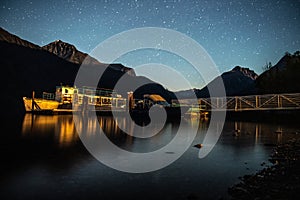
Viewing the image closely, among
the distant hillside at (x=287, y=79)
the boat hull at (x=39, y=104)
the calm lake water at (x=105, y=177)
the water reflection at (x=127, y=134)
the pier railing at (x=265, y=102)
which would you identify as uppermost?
the distant hillside at (x=287, y=79)

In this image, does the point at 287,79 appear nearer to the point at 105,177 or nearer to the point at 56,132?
the point at 56,132

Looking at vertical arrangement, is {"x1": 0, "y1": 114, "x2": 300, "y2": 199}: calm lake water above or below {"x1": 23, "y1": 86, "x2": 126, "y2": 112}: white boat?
below

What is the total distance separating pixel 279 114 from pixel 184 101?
60.5ft

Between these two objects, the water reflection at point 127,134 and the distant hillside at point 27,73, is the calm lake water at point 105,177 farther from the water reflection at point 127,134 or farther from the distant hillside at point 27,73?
the distant hillside at point 27,73

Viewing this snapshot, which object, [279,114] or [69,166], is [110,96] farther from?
[69,166]

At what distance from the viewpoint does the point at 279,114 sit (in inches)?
1612

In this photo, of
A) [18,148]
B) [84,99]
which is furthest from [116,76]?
[18,148]

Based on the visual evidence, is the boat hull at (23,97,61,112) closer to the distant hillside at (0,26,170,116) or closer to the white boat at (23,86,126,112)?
the white boat at (23,86,126,112)

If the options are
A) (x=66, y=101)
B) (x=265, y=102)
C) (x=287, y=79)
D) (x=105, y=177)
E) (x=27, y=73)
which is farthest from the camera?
(x=27, y=73)

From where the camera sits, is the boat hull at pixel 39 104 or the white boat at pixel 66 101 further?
the white boat at pixel 66 101

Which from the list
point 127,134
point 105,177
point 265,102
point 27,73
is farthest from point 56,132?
point 27,73

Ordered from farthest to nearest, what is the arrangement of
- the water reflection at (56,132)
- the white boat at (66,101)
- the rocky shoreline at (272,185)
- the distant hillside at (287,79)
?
1. the white boat at (66,101)
2. the distant hillside at (287,79)
3. the water reflection at (56,132)
4. the rocky shoreline at (272,185)

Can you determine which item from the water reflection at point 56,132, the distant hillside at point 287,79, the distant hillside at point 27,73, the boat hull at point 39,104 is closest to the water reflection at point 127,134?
the water reflection at point 56,132

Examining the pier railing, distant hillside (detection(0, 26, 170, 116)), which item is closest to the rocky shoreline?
the pier railing
